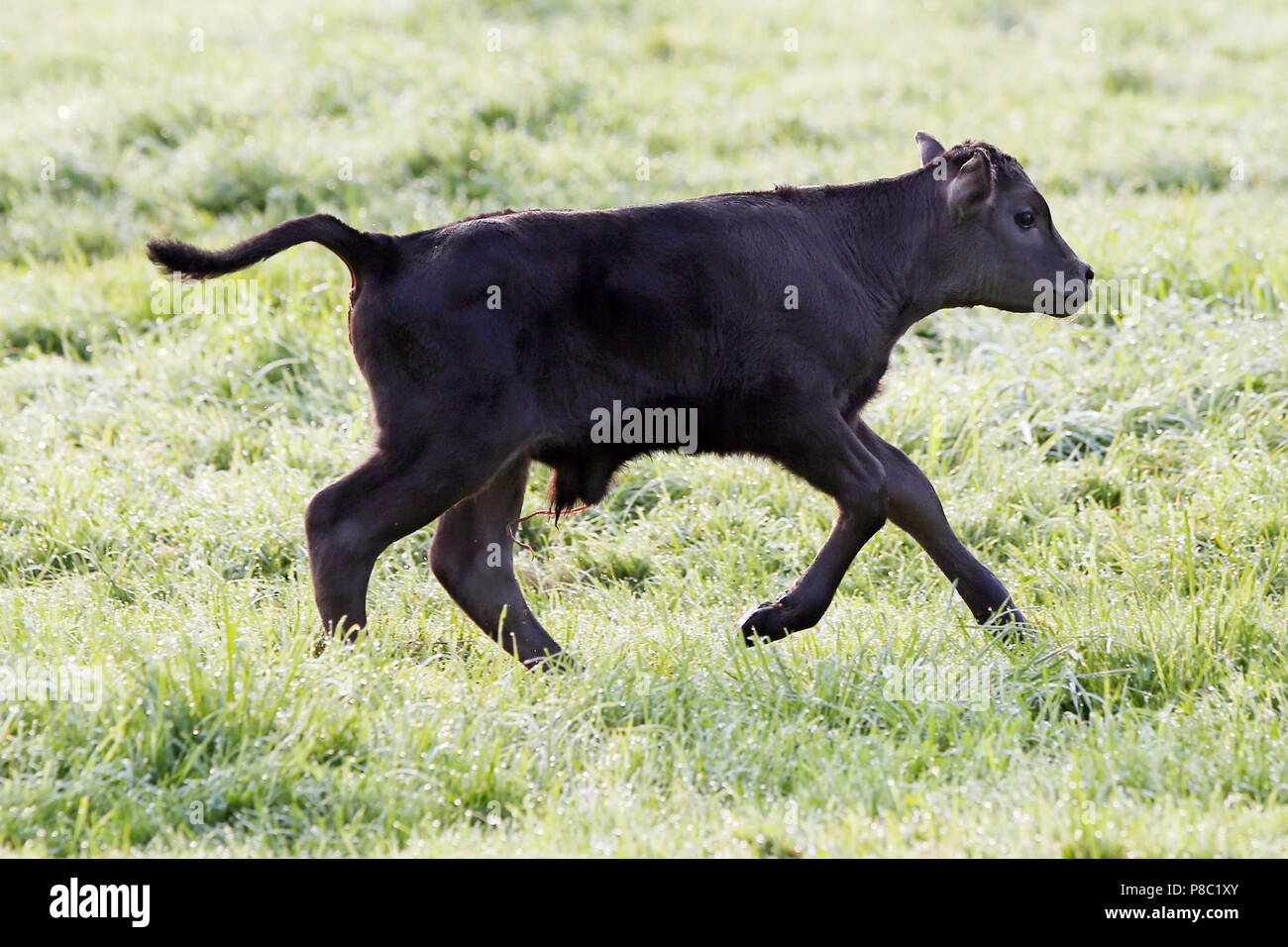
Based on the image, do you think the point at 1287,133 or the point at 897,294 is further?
the point at 1287,133

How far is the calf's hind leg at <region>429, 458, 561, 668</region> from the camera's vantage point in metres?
5.17

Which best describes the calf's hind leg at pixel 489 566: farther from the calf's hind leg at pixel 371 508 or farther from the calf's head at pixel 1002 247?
the calf's head at pixel 1002 247

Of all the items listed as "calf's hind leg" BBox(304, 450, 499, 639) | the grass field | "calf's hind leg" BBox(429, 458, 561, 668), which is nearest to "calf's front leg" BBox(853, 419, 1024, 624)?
the grass field

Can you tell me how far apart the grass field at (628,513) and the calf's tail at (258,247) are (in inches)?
42.7

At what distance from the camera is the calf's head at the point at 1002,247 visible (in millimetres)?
5496

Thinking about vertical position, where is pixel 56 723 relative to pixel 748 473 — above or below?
below

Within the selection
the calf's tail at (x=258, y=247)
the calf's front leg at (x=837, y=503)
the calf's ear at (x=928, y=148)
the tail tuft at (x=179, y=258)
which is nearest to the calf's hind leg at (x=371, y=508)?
the calf's tail at (x=258, y=247)

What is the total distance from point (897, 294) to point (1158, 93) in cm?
839

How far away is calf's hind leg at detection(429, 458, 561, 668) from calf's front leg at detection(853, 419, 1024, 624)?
129 centimetres

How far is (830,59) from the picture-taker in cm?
1379

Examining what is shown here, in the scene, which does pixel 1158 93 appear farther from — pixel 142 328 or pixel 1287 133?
pixel 142 328

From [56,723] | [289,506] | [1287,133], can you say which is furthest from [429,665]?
[1287,133]

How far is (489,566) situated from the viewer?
5.29 m
